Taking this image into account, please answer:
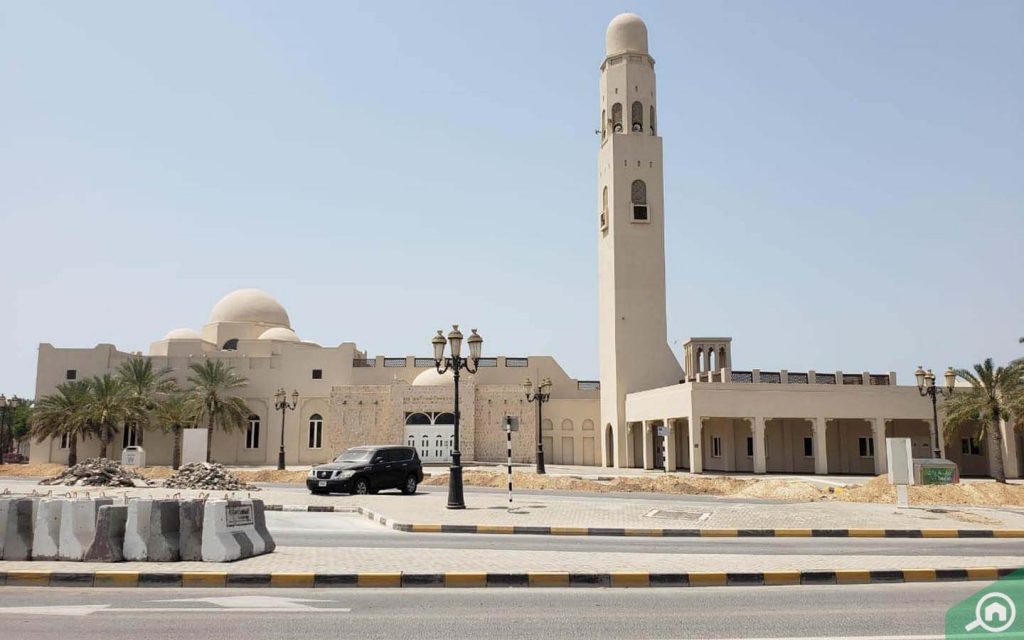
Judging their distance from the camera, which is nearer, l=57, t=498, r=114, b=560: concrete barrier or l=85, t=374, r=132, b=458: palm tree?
l=57, t=498, r=114, b=560: concrete barrier

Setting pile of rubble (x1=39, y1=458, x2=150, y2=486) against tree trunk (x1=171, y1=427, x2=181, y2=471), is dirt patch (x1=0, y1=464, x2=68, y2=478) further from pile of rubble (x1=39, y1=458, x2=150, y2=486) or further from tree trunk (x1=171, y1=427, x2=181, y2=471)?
pile of rubble (x1=39, y1=458, x2=150, y2=486)

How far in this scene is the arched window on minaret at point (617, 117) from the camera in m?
51.2

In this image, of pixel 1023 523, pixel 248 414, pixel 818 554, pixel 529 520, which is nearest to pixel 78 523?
pixel 529 520

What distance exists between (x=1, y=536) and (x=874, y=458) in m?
40.0

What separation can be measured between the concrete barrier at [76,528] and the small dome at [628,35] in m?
47.7

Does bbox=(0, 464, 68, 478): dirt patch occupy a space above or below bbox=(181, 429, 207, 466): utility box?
below

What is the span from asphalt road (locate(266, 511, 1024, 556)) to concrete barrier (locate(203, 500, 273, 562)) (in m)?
1.55

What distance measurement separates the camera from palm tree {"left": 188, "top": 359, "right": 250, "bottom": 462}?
164 feet

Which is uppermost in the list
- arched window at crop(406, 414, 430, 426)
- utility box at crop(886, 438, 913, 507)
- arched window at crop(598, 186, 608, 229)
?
arched window at crop(598, 186, 608, 229)

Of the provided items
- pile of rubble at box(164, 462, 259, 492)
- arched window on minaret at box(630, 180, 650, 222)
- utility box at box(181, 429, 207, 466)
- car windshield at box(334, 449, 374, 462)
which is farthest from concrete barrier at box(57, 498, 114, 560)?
arched window on minaret at box(630, 180, 650, 222)

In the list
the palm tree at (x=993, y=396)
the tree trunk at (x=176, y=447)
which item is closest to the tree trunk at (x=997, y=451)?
the palm tree at (x=993, y=396)

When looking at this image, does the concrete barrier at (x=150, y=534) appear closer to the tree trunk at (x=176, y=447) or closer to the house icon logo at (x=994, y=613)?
the house icon logo at (x=994, y=613)

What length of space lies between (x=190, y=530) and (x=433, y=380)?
43.6 metres

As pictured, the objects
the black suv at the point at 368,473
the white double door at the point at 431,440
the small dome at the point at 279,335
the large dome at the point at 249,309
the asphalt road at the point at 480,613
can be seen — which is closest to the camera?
the asphalt road at the point at 480,613
